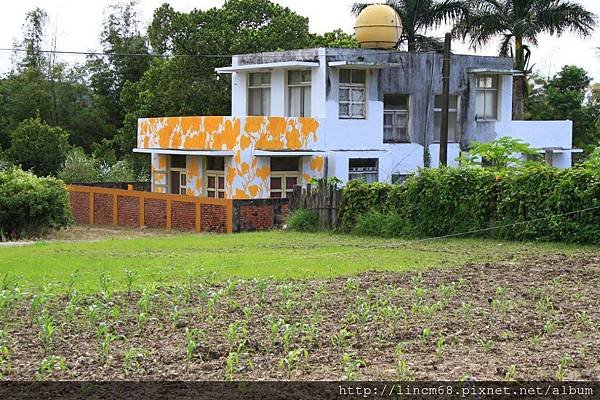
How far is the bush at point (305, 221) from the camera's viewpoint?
2827cm

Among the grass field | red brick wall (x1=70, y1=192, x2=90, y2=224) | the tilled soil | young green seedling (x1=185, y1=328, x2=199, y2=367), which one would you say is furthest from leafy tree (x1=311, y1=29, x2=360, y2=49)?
young green seedling (x1=185, y1=328, x2=199, y2=367)

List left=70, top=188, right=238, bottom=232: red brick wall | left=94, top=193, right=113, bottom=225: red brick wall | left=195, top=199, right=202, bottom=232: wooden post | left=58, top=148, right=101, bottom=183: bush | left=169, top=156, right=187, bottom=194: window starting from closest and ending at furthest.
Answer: left=70, top=188, right=238, bottom=232: red brick wall → left=195, top=199, right=202, bottom=232: wooden post → left=94, top=193, right=113, bottom=225: red brick wall → left=169, top=156, right=187, bottom=194: window → left=58, top=148, right=101, bottom=183: bush

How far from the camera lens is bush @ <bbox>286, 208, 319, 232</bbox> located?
28.3 meters

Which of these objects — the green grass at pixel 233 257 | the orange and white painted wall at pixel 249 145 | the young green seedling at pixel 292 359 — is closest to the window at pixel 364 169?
the orange and white painted wall at pixel 249 145

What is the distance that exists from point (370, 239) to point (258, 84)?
13782 mm

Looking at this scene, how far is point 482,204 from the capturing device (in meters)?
24.3

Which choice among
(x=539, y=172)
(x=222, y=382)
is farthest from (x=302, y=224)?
(x=222, y=382)

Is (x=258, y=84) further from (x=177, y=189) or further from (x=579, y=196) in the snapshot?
(x=579, y=196)

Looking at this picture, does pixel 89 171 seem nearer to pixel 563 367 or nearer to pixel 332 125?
pixel 332 125

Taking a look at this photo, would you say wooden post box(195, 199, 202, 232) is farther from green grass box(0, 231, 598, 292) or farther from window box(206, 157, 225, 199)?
green grass box(0, 231, 598, 292)

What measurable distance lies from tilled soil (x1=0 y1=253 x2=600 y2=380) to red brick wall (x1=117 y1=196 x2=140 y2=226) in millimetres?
18126

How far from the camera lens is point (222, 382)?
900 centimetres

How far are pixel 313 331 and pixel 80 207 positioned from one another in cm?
2615

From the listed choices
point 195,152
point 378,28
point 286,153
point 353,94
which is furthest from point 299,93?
point 195,152
